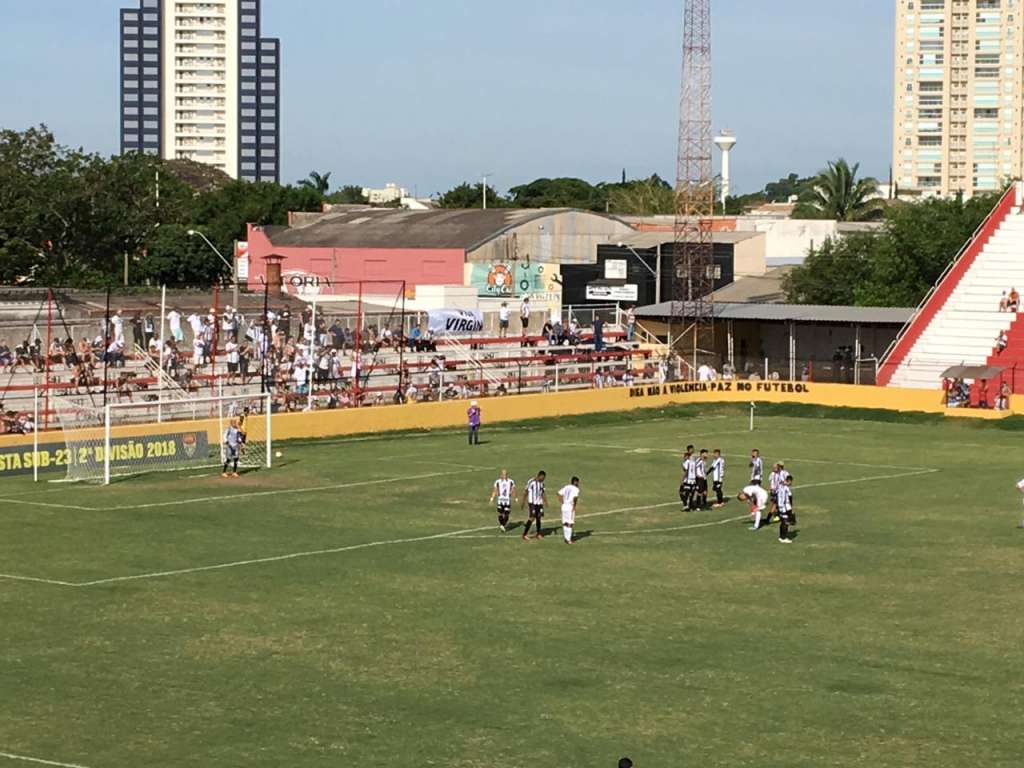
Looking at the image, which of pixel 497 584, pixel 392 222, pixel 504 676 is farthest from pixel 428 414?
pixel 392 222

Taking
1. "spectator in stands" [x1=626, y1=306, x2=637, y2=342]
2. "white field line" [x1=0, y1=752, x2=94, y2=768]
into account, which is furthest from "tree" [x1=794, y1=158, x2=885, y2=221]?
"white field line" [x1=0, y1=752, x2=94, y2=768]

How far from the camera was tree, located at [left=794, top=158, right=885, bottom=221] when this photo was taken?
145m

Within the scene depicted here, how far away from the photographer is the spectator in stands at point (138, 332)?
6475 centimetres

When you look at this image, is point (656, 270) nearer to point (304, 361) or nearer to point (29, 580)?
point (304, 361)

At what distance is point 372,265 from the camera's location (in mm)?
111500

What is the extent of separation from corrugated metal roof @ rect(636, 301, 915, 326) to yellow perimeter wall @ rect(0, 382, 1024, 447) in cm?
585

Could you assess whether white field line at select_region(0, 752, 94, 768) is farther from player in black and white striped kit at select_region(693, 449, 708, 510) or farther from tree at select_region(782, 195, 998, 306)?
tree at select_region(782, 195, 998, 306)

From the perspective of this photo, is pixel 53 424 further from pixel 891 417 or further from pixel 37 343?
pixel 891 417

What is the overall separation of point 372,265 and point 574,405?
4234 cm

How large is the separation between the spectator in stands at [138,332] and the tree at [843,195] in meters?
88.4

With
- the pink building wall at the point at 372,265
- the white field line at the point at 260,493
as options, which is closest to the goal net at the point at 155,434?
the white field line at the point at 260,493

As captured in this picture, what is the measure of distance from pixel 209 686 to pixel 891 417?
50254 millimetres

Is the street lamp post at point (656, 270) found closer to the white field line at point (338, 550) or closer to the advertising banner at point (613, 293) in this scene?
the advertising banner at point (613, 293)

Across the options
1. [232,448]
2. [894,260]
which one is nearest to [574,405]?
[232,448]
